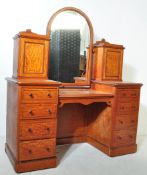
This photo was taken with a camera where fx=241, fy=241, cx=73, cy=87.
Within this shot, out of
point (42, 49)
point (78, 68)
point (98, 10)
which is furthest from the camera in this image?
point (98, 10)

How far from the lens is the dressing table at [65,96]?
7.23 ft

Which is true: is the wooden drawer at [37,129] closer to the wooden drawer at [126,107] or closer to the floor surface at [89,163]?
the floor surface at [89,163]

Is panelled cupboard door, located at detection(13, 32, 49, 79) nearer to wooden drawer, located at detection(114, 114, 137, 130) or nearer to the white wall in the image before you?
the white wall

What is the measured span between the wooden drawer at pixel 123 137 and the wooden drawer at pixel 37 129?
775 mm

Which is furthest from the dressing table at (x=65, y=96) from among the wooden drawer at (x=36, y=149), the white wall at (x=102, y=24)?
the white wall at (x=102, y=24)

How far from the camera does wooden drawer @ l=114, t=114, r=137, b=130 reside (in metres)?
2.68

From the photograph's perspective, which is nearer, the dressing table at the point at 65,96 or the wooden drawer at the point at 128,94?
the dressing table at the point at 65,96

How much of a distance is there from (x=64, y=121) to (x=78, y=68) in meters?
0.68

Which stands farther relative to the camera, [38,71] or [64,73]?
[64,73]

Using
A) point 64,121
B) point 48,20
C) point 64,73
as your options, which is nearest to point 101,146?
point 64,121

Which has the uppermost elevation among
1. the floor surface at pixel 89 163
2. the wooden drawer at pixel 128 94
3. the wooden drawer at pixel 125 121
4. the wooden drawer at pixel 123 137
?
the wooden drawer at pixel 128 94

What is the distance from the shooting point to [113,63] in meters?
2.96

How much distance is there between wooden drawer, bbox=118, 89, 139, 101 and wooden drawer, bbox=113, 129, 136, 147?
1.25 ft

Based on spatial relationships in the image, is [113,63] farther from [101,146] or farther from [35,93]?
[35,93]
